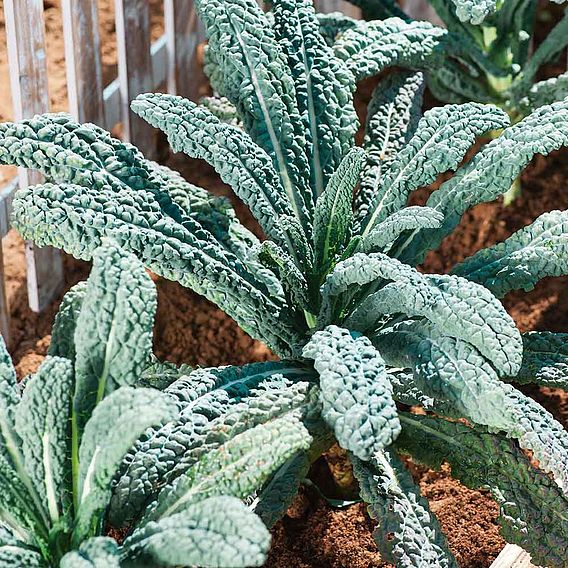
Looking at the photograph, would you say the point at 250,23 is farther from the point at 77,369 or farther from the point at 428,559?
the point at 428,559

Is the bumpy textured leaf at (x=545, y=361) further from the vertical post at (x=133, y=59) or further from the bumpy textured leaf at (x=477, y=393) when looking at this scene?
the vertical post at (x=133, y=59)

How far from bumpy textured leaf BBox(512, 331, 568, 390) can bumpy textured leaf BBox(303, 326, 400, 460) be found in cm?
35

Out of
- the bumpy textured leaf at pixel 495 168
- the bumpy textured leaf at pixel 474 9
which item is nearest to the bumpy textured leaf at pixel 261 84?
the bumpy textured leaf at pixel 495 168

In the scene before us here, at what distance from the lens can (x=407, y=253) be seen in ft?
5.50

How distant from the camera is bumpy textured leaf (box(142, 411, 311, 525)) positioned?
1.27 metres

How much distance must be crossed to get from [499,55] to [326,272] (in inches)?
36.5

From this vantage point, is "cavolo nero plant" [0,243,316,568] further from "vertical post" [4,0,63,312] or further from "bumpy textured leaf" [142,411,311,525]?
"vertical post" [4,0,63,312]

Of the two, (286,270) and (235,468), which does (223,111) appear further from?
(235,468)

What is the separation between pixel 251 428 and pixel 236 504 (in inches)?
9.0

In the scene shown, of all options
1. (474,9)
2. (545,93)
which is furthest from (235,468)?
(545,93)

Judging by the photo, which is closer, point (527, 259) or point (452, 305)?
point (452, 305)

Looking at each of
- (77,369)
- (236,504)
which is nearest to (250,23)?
(77,369)

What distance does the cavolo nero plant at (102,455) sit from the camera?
1.18m

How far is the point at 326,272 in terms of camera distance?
1646 mm
